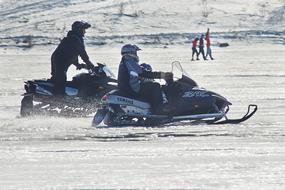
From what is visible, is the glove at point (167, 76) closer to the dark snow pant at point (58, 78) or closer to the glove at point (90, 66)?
the glove at point (90, 66)

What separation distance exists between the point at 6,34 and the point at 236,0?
24475mm

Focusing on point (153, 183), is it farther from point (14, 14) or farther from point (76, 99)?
point (14, 14)

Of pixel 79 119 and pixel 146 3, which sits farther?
pixel 146 3

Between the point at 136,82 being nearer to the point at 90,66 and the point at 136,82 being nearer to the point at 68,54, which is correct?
the point at 90,66

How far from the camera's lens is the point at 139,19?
7169 centimetres

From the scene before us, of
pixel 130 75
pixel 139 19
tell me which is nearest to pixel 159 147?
pixel 130 75

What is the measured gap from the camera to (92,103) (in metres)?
16.7

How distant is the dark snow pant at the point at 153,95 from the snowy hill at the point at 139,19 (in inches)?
1712

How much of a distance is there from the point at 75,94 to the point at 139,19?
2177 inches

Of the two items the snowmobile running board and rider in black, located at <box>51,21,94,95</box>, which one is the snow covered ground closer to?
the snowmobile running board

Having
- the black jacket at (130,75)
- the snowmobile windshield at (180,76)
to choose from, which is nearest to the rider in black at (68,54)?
the black jacket at (130,75)

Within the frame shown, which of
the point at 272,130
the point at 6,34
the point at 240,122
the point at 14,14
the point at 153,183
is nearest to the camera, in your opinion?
the point at 153,183

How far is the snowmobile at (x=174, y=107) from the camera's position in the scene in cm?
1452

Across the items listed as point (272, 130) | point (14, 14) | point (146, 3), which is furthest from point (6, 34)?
point (272, 130)
